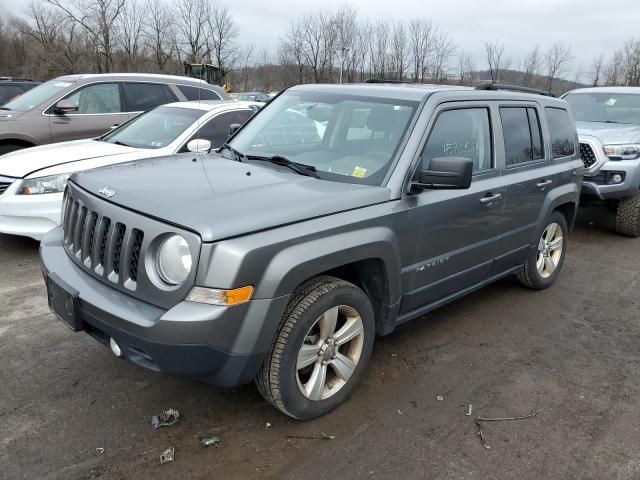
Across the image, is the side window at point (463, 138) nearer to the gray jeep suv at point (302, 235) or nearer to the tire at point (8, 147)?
the gray jeep suv at point (302, 235)

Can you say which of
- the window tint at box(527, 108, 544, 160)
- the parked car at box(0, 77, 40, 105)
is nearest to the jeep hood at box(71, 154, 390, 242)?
the window tint at box(527, 108, 544, 160)

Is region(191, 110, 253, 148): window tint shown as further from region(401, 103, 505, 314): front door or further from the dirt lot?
region(401, 103, 505, 314): front door

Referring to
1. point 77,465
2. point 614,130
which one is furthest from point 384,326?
point 614,130

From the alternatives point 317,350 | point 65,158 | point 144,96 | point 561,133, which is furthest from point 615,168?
point 144,96

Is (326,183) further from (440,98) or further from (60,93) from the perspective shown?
(60,93)

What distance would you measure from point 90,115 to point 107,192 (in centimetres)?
564

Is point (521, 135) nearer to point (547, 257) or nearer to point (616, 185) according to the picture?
point (547, 257)

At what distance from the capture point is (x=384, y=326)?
3.28 meters

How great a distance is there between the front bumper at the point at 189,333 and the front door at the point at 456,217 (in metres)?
1.20

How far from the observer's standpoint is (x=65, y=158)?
5586 mm

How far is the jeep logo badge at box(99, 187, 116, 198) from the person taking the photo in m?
2.81

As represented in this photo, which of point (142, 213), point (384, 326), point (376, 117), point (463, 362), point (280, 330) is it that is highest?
point (376, 117)

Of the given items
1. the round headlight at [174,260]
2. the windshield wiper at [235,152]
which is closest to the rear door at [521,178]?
the windshield wiper at [235,152]

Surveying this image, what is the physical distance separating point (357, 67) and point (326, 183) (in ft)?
Answer: 154
